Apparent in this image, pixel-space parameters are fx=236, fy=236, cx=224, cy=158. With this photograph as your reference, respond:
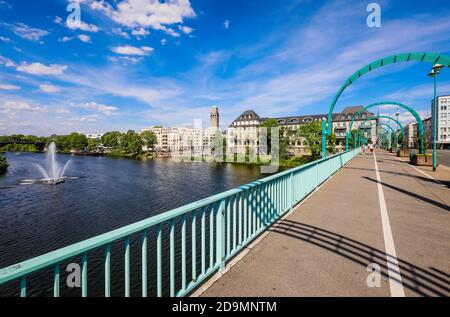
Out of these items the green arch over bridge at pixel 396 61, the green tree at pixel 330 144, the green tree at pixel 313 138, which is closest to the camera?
the green arch over bridge at pixel 396 61

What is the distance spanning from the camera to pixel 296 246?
159 inches

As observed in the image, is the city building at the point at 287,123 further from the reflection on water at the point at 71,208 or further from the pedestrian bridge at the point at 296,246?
the pedestrian bridge at the point at 296,246

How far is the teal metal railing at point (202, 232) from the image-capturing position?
1683 millimetres

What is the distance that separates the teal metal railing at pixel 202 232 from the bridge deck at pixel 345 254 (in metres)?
0.28

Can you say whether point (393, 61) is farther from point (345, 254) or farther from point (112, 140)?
point (112, 140)

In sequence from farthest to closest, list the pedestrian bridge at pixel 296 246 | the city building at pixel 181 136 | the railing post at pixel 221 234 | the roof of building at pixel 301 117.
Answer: the city building at pixel 181 136 → the roof of building at pixel 301 117 → the railing post at pixel 221 234 → the pedestrian bridge at pixel 296 246

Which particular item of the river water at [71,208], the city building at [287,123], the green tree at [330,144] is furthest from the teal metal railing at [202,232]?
the city building at [287,123]

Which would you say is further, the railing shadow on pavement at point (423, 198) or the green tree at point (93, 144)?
the green tree at point (93, 144)

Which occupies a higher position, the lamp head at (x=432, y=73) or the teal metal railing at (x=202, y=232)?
the lamp head at (x=432, y=73)

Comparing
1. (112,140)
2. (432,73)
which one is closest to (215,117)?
(112,140)

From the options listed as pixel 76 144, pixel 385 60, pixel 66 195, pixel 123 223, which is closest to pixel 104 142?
pixel 76 144

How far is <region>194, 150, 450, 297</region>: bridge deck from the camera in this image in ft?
9.59
